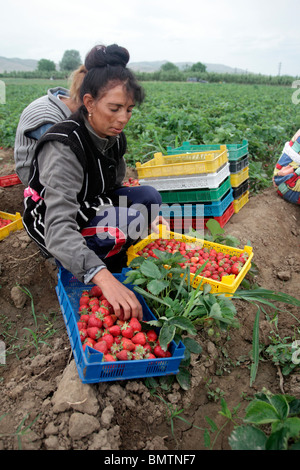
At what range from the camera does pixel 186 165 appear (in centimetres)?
312

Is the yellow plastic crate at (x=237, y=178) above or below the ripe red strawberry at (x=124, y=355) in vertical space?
above

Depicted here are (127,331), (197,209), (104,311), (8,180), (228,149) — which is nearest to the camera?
(127,331)

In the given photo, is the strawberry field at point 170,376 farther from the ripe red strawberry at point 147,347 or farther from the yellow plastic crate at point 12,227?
the yellow plastic crate at point 12,227

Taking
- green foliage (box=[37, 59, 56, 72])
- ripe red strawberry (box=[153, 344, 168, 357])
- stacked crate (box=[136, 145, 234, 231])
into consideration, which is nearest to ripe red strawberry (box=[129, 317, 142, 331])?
ripe red strawberry (box=[153, 344, 168, 357])

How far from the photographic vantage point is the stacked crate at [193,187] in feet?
10.2

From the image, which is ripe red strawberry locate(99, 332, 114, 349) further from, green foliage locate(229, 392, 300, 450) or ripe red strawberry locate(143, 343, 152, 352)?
green foliage locate(229, 392, 300, 450)

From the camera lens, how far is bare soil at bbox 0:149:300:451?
1.60 meters

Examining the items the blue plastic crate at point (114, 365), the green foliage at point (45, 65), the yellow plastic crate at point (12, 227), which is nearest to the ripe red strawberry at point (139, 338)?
the blue plastic crate at point (114, 365)

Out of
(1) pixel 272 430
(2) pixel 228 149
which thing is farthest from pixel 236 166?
(1) pixel 272 430

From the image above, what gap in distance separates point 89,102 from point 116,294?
42.8 inches

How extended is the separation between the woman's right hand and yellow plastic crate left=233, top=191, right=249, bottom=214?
230 centimetres

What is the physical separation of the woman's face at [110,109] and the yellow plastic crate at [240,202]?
6.62 feet

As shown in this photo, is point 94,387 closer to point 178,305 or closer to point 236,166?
point 178,305
